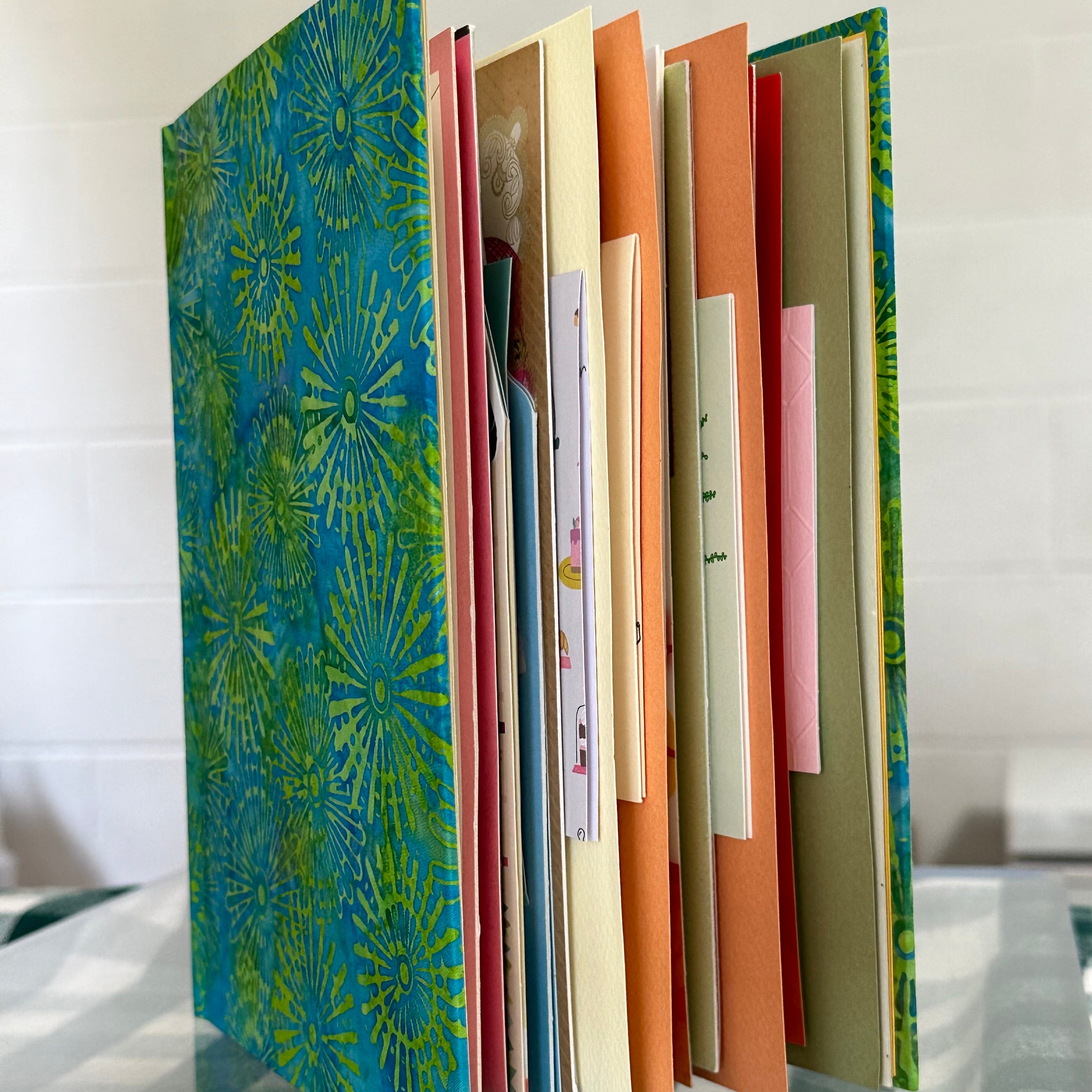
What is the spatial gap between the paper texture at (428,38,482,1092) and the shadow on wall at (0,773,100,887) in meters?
1.01

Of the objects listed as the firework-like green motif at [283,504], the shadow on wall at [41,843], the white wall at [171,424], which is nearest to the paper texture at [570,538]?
the firework-like green motif at [283,504]

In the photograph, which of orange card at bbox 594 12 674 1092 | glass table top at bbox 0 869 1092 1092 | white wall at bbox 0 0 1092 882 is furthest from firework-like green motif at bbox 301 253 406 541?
white wall at bbox 0 0 1092 882

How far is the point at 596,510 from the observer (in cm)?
39

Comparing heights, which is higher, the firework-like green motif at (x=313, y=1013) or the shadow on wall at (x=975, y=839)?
the firework-like green motif at (x=313, y=1013)

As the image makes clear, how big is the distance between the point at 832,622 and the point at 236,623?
11.5 inches

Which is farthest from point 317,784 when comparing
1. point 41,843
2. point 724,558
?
point 41,843

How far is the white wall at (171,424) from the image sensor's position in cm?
103

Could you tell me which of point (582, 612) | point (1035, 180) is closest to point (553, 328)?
point (582, 612)

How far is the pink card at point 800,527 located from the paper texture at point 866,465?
0.06ft

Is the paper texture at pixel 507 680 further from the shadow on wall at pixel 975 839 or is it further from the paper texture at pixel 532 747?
the shadow on wall at pixel 975 839

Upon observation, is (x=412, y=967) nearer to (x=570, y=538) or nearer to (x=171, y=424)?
(x=570, y=538)

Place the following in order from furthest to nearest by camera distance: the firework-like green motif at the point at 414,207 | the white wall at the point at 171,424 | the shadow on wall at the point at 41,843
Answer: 1. the shadow on wall at the point at 41,843
2. the white wall at the point at 171,424
3. the firework-like green motif at the point at 414,207

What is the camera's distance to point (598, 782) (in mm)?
397

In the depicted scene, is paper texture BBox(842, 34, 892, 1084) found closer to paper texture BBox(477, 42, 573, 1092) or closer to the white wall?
paper texture BBox(477, 42, 573, 1092)
